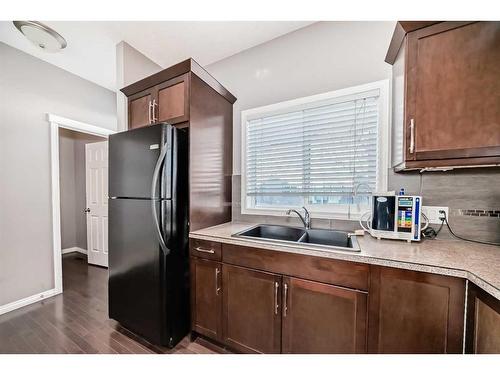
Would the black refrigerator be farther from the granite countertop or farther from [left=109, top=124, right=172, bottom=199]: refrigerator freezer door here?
the granite countertop

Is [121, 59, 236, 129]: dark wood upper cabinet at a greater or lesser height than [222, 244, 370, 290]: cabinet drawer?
greater

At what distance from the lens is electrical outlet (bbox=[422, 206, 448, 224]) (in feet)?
4.43

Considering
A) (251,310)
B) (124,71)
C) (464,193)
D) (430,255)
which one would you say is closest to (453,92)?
(464,193)

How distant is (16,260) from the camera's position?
2021 millimetres

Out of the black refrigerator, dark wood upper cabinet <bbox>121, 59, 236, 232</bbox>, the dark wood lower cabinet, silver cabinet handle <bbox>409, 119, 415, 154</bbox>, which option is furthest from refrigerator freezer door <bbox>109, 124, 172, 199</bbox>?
silver cabinet handle <bbox>409, 119, 415, 154</bbox>

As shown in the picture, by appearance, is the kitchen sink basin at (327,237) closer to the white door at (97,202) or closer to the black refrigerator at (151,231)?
the black refrigerator at (151,231)

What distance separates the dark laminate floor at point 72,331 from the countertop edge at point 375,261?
0.90 m

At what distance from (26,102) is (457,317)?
3816 mm

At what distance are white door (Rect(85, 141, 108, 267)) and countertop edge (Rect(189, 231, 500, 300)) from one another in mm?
2586

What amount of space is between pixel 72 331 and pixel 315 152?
2.62 meters

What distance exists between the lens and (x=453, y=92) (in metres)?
1.07

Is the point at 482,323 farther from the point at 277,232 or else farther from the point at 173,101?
the point at 173,101

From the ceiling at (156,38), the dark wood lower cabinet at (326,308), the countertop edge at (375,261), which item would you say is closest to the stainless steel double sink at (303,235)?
the countertop edge at (375,261)

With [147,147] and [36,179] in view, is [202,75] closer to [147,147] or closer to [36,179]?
[147,147]
